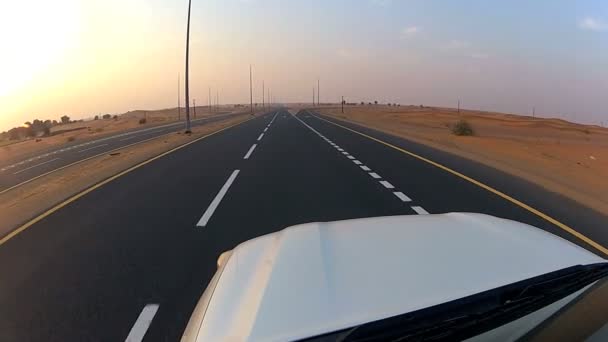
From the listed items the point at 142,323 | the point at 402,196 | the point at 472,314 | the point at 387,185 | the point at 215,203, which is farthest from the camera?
the point at 387,185

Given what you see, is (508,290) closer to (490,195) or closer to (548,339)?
(548,339)

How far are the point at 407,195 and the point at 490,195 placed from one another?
169cm

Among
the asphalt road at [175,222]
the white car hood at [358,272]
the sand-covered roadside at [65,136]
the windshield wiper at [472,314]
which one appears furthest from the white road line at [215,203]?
the sand-covered roadside at [65,136]

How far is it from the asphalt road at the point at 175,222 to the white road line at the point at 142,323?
0.06 feet

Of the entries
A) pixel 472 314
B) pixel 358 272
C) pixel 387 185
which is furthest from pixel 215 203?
pixel 472 314

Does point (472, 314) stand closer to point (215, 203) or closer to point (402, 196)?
point (215, 203)

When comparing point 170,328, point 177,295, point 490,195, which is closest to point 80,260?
point 177,295

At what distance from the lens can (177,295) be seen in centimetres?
513

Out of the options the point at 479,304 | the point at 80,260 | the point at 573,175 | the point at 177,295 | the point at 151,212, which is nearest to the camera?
the point at 479,304

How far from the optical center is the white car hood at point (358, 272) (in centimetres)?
218

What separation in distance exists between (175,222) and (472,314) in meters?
6.74

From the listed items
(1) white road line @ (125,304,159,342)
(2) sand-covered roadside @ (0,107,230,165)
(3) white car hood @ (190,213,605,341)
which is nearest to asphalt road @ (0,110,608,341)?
(1) white road line @ (125,304,159,342)

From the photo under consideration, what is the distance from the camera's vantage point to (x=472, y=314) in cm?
225

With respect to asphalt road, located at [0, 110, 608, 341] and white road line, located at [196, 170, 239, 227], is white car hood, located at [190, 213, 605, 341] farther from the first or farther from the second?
white road line, located at [196, 170, 239, 227]
